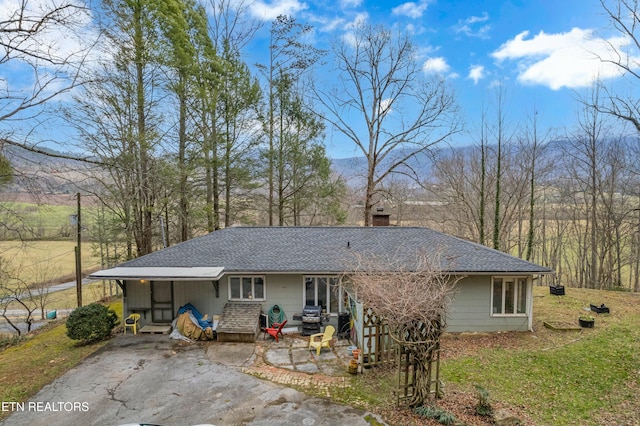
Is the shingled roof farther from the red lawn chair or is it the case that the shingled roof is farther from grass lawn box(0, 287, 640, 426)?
grass lawn box(0, 287, 640, 426)

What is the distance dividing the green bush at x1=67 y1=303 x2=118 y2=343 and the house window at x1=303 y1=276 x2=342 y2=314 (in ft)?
20.7

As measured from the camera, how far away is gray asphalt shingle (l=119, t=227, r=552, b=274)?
10.7 m

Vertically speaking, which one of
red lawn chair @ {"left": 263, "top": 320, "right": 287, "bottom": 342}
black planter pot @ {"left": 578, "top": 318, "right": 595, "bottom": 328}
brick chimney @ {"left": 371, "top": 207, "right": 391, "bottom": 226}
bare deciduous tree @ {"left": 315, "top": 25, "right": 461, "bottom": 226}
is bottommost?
black planter pot @ {"left": 578, "top": 318, "right": 595, "bottom": 328}

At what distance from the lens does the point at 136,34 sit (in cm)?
1426

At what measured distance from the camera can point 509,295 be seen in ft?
35.9

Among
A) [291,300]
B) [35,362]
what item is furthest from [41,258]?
[291,300]

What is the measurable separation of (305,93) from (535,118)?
14.3 m

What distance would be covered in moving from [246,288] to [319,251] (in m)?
2.94

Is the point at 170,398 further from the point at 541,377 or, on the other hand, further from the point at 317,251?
the point at 541,377

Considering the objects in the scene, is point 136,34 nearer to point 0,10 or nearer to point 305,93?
point 305,93

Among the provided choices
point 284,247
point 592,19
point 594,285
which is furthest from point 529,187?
point 284,247

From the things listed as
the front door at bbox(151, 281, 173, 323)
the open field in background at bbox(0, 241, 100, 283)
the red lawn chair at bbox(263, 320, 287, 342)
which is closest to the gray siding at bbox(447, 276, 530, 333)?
the red lawn chair at bbox(263, 320, 287, 342)

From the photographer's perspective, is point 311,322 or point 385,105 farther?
point 385,105

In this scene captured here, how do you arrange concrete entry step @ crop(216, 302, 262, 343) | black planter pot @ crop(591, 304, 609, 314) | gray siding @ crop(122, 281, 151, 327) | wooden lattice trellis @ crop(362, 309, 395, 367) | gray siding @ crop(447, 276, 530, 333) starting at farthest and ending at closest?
1. black planter pot @ crop(591, 304, 609, 314)
2. gray siding @ crop(122, 281, 151, 327)
3. gray siding @ crop(447, 276, 530, 333)
4. concrete entry step @ crop(216, 302, 262, 343)
5. wooden lattice trellis @ crop(362, 309, 395, 367)
